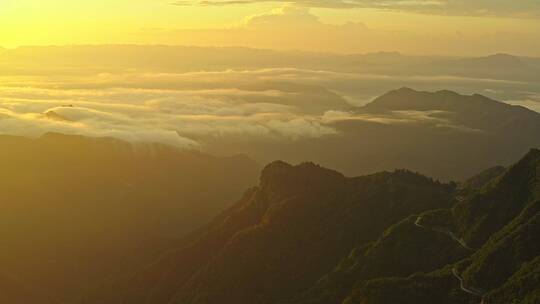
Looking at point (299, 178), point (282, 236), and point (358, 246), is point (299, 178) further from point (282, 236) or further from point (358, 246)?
point (358, 246)

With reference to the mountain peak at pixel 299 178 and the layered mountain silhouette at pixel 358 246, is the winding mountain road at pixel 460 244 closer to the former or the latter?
the layered mountain silhouette at pixel 358 246

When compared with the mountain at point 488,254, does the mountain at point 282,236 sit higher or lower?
lower

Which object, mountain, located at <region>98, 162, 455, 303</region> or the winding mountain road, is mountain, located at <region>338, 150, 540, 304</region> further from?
mountain, located at <region>98, 162, 455, 303</region>

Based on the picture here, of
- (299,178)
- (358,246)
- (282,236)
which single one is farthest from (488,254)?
(299,178)

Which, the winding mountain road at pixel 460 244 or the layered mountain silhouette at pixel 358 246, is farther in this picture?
the layered mountain silhouette at pixel 358 246

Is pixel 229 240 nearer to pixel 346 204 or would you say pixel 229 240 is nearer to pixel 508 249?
pixel 346 204

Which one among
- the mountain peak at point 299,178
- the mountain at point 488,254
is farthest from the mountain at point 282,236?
the mountain at point 488,254

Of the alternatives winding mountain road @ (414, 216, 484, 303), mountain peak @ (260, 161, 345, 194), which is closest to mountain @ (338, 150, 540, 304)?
winding mountain road @ (414, 216, 484, 303)
